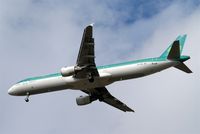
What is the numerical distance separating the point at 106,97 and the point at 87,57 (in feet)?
39.0

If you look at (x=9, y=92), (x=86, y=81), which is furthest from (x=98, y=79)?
(x=9, y=92)

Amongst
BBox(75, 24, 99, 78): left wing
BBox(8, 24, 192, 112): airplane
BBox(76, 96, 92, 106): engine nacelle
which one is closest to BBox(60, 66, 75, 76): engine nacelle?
BBox(8, 24, 192, 112): airplane

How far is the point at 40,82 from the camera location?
265ft

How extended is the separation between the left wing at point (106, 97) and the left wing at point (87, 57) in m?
7.88

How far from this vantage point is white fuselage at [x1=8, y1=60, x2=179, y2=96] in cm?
7706

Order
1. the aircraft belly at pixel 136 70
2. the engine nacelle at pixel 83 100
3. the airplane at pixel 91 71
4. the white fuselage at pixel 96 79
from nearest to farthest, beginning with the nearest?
1. the airplane at pixel 91 71
2. the aircraft belly at pixel 136 70
3. the white fuselage at pixel 96 79
4. the engine nacelle at pixel 83 100

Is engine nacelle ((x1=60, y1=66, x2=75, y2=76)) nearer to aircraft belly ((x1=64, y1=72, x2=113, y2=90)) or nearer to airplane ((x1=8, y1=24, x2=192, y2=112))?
airplane ((x1=8, y1=24, x2=192, y2=112))

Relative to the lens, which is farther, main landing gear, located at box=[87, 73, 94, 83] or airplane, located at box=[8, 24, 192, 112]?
main landing gear, located at box=[87, 73, 94, 83]

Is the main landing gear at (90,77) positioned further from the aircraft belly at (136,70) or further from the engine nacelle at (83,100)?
the engine nacelle at (83,100)

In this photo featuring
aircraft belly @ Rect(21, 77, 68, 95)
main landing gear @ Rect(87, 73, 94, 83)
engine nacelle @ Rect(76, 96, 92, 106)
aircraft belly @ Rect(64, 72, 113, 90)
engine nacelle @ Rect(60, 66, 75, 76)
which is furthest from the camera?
engine nacelle @ Rect(76, 96, 92, 106)

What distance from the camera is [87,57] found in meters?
75.6

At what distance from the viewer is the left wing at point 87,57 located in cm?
7218

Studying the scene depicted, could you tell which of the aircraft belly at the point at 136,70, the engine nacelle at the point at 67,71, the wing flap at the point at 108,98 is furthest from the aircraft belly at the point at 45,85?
the wing flap at the point at 108,98

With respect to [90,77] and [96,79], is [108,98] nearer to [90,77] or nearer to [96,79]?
[96,79]
